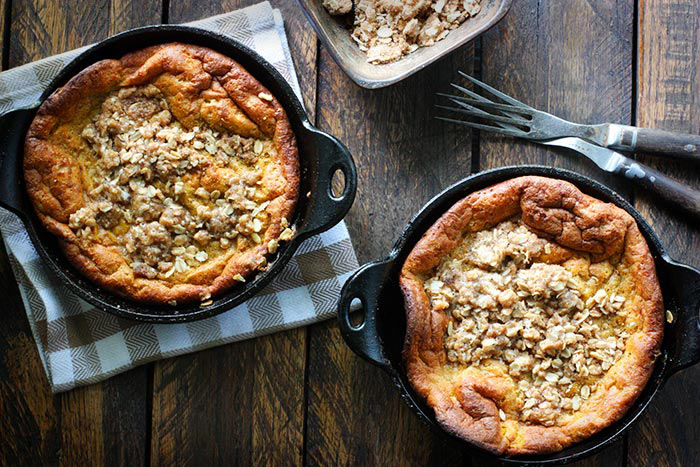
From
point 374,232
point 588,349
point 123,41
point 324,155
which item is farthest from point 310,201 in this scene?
point 588,349

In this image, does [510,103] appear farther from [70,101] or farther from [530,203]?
[70,101]

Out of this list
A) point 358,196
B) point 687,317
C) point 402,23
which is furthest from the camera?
point 358,196

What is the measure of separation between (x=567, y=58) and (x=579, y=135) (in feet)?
0.96

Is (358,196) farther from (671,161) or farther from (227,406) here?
(671,161)

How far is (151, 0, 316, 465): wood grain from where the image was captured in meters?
2.48

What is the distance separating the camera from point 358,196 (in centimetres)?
247

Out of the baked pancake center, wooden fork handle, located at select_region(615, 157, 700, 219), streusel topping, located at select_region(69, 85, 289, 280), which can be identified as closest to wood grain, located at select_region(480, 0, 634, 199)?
wooden fork handle, located at select_region(615, 157, 700, 219)

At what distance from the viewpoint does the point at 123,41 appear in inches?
87.6

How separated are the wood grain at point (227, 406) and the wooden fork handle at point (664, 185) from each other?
1.30 meters

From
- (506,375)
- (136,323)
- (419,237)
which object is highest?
(419,237)

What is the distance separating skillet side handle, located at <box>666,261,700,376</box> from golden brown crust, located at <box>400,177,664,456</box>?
0.18 ft

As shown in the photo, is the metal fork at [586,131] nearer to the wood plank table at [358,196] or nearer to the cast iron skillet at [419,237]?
the wood plank table at [358,196]

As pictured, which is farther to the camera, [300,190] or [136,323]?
[136,323]

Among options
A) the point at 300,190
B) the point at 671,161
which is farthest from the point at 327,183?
the point at 671,161
